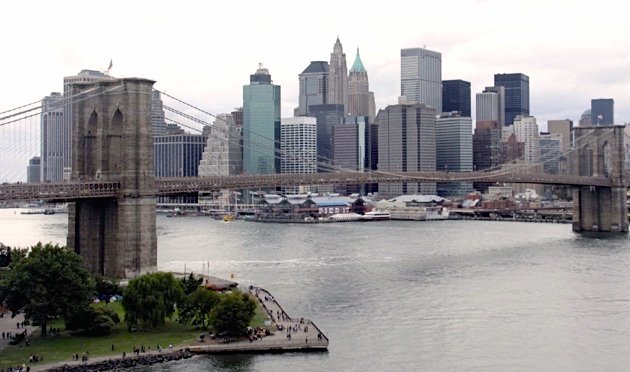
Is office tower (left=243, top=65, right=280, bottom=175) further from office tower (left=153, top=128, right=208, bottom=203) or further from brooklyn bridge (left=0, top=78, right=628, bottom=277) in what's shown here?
brooklyn bridge (left=0, top=78, right=628, bottom=277)

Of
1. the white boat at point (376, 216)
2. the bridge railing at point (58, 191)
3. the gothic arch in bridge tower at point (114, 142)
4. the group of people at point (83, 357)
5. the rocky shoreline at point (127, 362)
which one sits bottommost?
the rocky shoreline at point (127, 362)

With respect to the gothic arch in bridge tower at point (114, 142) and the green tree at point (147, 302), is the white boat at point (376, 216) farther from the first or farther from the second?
the green tree at point (147, 302)

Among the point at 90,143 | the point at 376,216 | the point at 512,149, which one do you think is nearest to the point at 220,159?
the point at 376,216

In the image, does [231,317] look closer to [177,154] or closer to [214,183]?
[214,183]

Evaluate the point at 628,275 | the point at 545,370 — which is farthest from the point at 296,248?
the point at 545,370

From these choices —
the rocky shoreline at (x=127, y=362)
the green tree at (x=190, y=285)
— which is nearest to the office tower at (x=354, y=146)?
the green tree at (x=190, y=285)

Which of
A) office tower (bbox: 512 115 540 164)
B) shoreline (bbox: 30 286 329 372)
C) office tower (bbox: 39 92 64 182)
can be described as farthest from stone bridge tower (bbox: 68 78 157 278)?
office tower (bbox: 512 115 540 164)
